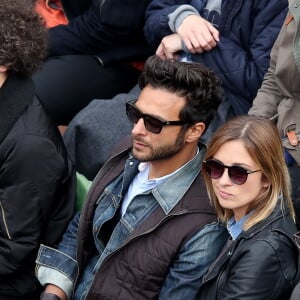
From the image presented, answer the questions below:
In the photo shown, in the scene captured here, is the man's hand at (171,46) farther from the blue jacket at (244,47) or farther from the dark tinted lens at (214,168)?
the dark tinted lens at (214,168)

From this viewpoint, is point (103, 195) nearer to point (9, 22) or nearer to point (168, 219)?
point (168, 219)

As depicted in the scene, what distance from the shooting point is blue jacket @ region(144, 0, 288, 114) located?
2996 millimetres

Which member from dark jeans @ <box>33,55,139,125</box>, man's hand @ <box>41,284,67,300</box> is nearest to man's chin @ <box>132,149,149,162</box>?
man's hand @ <box>41,284,67,300</box>

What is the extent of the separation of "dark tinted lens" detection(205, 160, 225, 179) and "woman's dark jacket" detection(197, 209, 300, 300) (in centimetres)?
21

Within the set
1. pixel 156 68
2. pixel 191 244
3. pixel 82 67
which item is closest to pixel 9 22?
pixel 156 68

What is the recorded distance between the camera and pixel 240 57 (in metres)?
3.03

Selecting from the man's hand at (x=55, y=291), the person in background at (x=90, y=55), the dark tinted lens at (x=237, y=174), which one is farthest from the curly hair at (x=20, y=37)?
the dark tinted lens at (x=237, y=174)

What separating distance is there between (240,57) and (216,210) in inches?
33.3

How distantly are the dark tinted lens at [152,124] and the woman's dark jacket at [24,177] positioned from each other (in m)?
0.41

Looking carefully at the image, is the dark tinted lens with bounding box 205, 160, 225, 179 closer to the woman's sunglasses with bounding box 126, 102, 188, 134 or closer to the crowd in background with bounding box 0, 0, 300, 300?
the crowd in background with bounding box 0, 0, 300, 300

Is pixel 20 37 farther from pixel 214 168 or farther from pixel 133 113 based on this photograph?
pixel 214 168

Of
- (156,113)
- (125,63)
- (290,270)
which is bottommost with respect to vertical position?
(125,63)

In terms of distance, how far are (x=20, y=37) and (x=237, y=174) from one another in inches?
41.4

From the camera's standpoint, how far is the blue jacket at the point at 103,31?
347cm
